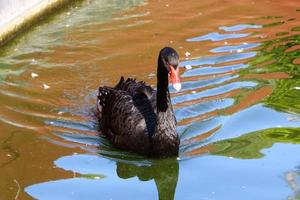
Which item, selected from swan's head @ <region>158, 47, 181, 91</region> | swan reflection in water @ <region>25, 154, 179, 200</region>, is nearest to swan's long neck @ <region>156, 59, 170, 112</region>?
swan's head @ <region>158, 47, 181, 91</region>

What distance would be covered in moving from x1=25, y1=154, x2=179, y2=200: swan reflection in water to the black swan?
0.15 m

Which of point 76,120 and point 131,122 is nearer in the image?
point 131,122

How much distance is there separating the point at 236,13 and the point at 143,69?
95.0 inches

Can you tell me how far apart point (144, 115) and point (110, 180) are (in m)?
0.83


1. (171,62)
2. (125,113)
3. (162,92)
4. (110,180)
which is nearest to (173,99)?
(125,113)

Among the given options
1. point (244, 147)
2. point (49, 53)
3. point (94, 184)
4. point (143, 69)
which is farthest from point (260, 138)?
point (49, 53)

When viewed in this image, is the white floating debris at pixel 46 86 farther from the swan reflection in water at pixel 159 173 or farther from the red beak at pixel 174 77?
the red beak at pixel 174 77

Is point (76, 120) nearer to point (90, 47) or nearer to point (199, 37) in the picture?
point (90, 47)

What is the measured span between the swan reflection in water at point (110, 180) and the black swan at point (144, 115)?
0.15m

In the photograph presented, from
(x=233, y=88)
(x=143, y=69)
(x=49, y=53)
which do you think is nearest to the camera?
(x=233, y=88)

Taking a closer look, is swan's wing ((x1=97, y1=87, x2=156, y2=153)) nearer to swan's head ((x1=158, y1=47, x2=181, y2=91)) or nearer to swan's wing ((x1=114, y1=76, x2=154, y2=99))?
swan's wing ((x1=114, y1=76, x2=154, y2=99))

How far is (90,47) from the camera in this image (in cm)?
836

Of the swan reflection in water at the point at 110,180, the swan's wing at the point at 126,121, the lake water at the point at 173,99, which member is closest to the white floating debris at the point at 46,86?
the lake water at the point at 173,99

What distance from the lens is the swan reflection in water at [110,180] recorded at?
16.5 feet
